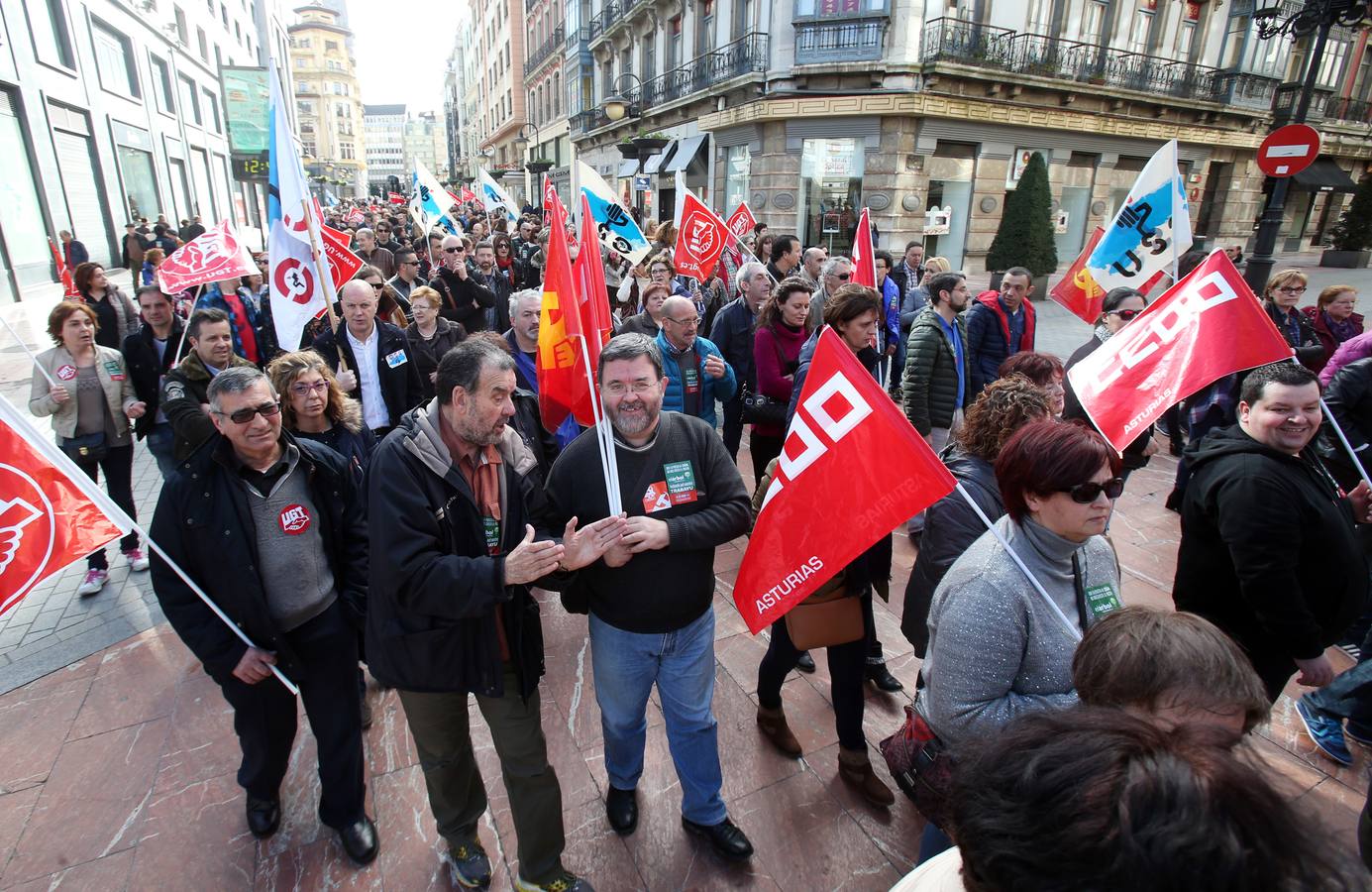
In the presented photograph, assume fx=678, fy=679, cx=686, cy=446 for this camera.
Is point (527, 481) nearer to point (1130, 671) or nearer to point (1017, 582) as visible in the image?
point (1017, 582)

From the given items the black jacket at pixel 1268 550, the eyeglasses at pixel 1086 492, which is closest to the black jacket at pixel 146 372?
the eyeglasses at pixel 1086 492

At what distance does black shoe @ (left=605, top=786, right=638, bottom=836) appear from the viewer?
2711 millimetres

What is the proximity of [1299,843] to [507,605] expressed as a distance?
206 cm

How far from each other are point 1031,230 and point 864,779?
57.9ft

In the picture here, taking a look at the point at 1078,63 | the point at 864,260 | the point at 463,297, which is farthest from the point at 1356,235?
the point at 463,297

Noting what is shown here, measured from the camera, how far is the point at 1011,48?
18.0 meters

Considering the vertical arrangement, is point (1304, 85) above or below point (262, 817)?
above

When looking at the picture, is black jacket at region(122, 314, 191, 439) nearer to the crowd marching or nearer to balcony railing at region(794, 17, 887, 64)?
the crowd marching

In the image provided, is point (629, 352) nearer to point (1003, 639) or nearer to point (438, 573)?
point (438, 573)

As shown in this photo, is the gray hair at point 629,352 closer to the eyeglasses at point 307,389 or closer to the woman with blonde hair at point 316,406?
the woman with blonde hair at point 316,406

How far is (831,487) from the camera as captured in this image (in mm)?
2068

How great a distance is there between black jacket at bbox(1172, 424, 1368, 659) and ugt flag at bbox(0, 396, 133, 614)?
145 inches

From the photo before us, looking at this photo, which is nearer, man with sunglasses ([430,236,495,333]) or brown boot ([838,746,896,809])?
brown boot ([838,746,896,809])

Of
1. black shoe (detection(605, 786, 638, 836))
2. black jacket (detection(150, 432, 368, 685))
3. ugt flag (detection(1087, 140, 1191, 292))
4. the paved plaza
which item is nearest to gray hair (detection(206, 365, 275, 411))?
black jacket (detection(150, 432, 368, 685))
